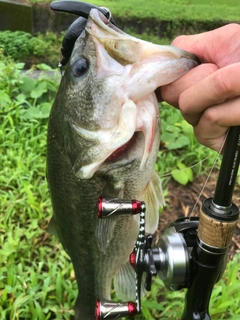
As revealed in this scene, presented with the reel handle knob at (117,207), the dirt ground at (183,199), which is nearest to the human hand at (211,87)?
the reel handle knob at (117,207)

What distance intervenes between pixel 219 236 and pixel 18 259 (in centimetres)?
169

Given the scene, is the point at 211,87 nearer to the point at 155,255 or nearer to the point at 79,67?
the point at 79,67

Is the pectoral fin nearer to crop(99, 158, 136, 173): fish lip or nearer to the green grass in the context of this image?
the green grass

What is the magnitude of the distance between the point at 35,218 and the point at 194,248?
1769mm

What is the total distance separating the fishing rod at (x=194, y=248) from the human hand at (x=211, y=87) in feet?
0.23

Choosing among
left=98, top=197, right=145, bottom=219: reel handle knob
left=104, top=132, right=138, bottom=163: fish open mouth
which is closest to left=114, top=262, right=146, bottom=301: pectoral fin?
left=98, top=197, right=145, bottom=219: reel handle knob

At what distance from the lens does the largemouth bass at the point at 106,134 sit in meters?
1.27

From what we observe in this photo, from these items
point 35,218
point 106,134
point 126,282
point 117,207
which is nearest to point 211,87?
point 106,134

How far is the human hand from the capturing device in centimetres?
113

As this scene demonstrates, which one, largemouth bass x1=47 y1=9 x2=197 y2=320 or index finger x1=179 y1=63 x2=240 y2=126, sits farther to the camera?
largemouth bass x1=47 y1=9 x2=197 y2=320

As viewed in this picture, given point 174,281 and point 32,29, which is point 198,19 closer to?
point 32,29

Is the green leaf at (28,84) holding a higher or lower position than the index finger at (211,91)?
lower

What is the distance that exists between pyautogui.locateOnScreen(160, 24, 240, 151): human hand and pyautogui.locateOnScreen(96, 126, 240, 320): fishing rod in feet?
0.23

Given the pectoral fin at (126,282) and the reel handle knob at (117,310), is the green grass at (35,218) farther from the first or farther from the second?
the reel handle knob at (117,310)
